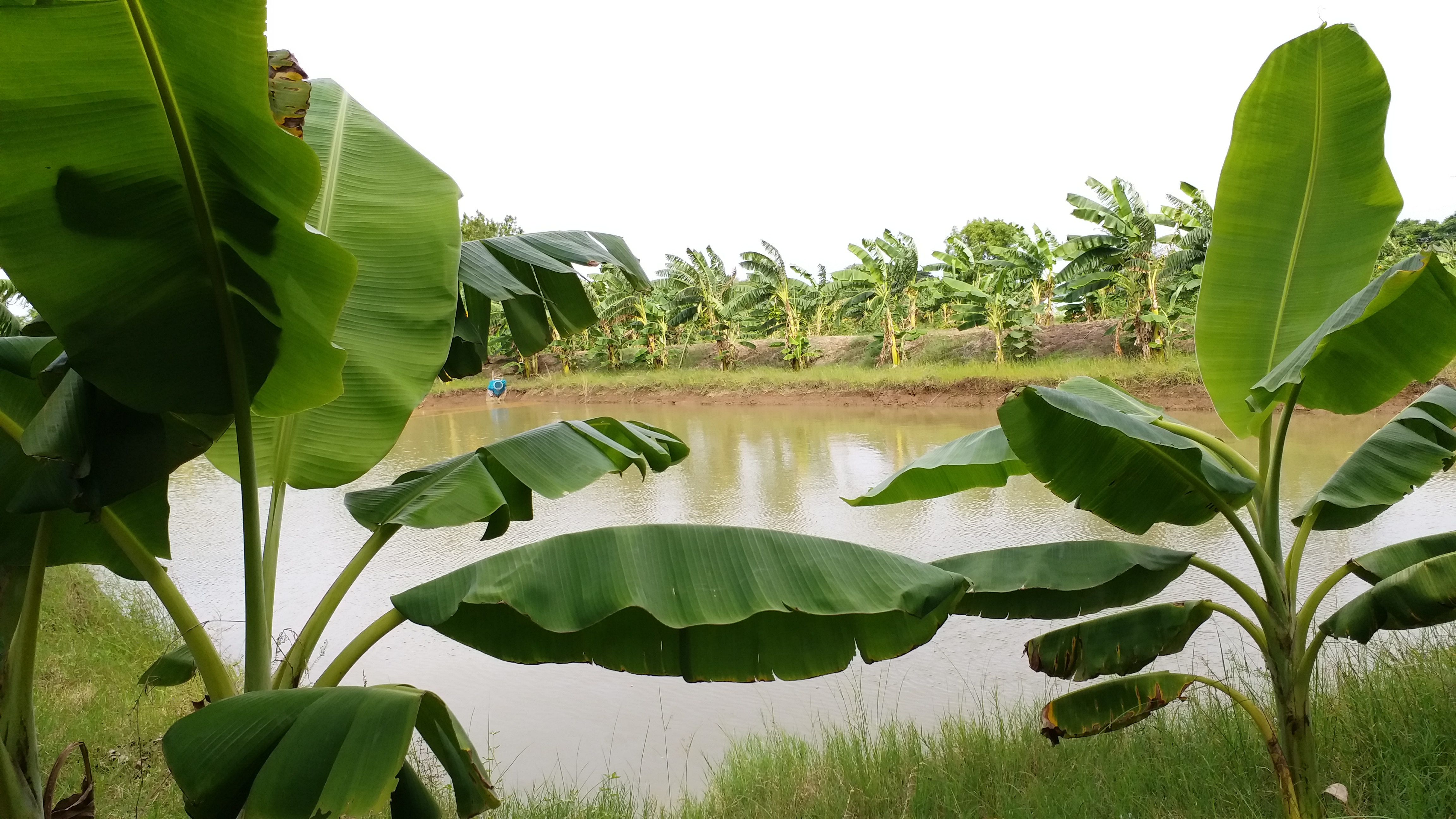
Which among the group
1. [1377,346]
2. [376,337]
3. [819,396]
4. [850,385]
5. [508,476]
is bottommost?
[819,396]

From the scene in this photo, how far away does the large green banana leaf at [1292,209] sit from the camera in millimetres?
1723

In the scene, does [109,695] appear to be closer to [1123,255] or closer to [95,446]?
[95,446]

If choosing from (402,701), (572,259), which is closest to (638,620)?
(402,701)

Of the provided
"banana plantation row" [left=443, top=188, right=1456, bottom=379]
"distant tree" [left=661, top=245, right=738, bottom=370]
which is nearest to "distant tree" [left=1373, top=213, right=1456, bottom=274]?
"banana plantation row" [left=443, top=188, right=1456, bottom=379]

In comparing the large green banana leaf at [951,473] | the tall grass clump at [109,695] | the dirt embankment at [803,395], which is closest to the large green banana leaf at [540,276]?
the large green banana leaf at [951,473]

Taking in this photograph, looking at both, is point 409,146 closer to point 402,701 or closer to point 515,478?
point 515,478

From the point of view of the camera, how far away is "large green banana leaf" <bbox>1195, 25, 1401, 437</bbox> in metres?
1.72

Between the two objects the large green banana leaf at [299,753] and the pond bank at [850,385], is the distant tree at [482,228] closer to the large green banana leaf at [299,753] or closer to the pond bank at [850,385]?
the pond bank at [850,385]

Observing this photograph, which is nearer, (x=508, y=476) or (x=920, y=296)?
(x=508, y=476)

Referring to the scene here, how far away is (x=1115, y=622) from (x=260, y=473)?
1.76 metres

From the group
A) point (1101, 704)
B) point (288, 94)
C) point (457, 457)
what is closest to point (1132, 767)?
point (1101, 704)

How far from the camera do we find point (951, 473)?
185cm

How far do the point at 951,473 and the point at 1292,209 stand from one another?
3.20ft

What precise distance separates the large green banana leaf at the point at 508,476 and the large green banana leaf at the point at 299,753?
1.03 feet
